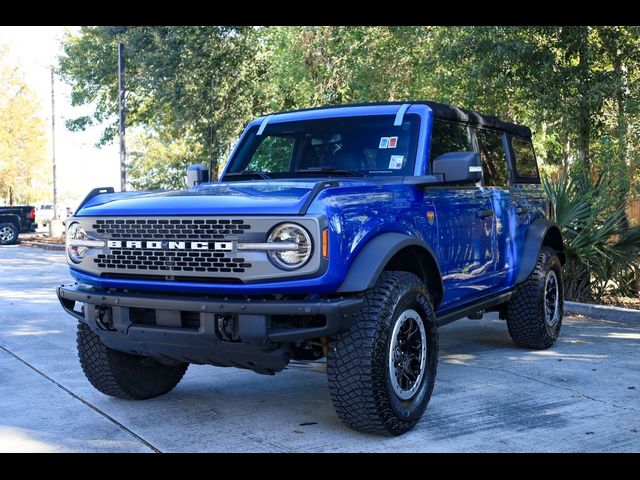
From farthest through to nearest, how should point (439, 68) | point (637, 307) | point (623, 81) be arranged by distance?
point (439, 68) → point (623, 81) → point (637, 307)

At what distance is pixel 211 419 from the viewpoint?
4.98m

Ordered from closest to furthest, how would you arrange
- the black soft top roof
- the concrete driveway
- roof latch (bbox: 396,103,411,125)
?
1. the concrete driveway
2. roof latch (bbox: 396,103,411,125)
3. the black soft top roof

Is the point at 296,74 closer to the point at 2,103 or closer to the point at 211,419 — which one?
the point at 211,419

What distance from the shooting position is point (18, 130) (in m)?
47.3

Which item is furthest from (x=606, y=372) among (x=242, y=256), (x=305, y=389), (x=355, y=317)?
(x=242, y=256)

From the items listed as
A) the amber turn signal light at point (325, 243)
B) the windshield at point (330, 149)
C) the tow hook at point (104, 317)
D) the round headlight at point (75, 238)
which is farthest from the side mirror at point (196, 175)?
the amber turn signal light at point (325, 243)

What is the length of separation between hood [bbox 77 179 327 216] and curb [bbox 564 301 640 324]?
5.46 metres

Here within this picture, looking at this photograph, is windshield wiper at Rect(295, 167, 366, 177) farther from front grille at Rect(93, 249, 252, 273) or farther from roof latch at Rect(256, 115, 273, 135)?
front grille at Rect(93, 249, 252, 273)

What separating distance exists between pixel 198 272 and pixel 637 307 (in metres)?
7.47

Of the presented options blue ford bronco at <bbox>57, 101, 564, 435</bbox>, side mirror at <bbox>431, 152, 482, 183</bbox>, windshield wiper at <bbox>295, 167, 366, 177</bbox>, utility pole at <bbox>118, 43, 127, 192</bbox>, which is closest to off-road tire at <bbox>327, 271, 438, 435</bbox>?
blue ford bronco at <bbox>57, 101, 564, 435</bbox>

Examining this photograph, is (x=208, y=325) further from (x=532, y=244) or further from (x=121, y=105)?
(x=121, y=105)

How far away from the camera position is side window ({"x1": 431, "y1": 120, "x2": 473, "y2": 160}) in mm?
5633

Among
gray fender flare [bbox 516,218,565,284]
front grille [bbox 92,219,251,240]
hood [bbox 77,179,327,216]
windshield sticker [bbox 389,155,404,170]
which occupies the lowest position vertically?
gray fender flare [bbox 516,218,565,284]
